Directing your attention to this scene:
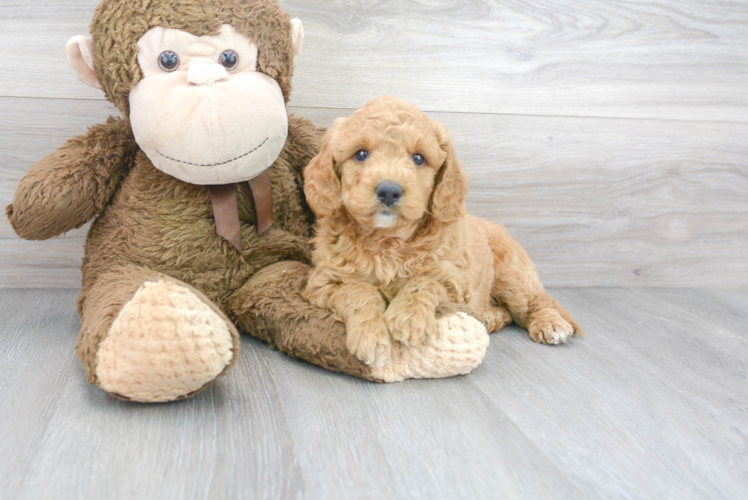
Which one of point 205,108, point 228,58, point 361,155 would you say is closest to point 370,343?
point 361,155

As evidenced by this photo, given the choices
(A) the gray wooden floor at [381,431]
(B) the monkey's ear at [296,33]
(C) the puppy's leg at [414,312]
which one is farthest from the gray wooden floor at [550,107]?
(C) the puppy's leg at [414,312]

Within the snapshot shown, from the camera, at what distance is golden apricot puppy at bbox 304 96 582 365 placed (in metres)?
1.37

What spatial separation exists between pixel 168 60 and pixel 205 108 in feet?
0.60

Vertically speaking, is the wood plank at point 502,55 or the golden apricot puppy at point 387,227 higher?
the wood plank at point 502,55

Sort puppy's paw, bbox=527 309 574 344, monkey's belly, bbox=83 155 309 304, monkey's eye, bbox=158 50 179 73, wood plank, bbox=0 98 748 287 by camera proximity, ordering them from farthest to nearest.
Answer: wood plank, bbox=0 98 748 287 → puppy's paw, bbox=527 309 574 344 → monkey's belly, bbox=83 155 309 304 → monkey's eye, bbox=158 50 179 73

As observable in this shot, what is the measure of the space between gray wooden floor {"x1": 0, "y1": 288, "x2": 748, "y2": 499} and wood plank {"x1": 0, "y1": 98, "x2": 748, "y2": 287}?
27.8 inches

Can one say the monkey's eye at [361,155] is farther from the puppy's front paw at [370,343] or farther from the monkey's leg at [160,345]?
the monkey's leg at [160,345]

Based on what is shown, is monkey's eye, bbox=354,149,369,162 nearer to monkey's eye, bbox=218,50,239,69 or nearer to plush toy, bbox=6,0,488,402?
plush toy, bbox=6,0,488,402

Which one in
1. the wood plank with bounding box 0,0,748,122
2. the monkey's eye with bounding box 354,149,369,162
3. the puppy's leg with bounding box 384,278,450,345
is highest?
the wood plank with bounding box 0,0,748,122

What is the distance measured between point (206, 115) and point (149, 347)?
1.84 ft

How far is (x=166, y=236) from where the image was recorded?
1565 millimetres

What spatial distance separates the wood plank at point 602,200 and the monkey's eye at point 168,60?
23.5 inches

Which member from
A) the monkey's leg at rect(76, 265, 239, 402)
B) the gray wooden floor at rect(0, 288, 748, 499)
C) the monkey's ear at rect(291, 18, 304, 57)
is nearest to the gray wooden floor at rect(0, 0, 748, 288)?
the monkey's ear at rect(291, 18, 304, 57)

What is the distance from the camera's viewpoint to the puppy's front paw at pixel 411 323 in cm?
138
